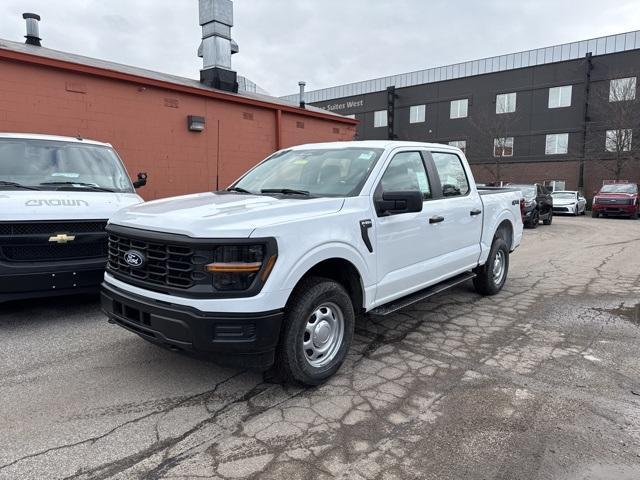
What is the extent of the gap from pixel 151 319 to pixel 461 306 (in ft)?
13.0

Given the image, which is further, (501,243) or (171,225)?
(501,243)

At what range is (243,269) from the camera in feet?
9.89

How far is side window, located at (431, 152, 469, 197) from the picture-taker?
5.18 meters

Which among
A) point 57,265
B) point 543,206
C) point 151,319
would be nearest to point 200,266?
point 151,319

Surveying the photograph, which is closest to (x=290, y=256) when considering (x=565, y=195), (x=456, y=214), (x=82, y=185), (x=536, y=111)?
(x=456, y=214)

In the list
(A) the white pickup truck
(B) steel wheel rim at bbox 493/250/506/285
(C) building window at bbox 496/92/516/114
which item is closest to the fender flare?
(A) the white pickup truck

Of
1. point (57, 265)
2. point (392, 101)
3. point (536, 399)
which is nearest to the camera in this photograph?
point (536, 399)

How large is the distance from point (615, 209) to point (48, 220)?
2421 centimetres

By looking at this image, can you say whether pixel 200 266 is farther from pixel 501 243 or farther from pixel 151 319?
pixel 501 243

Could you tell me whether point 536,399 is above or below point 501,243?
below

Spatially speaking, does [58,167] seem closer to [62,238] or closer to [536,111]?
[62,238]

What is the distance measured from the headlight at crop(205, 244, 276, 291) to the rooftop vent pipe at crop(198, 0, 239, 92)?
36.1ft

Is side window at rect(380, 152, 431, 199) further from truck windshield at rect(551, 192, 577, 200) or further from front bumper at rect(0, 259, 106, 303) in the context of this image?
truck windshield at rect(551, 192, 577, 200)

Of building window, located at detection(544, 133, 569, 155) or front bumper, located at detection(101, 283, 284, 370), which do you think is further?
building window, located at detection(544, 133, 569, 155)
